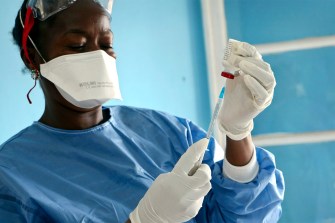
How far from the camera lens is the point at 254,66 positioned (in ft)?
3.45

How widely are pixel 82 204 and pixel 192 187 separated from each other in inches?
11.3

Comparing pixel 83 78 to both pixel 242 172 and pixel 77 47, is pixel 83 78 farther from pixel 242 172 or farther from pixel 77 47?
pixel 242 172

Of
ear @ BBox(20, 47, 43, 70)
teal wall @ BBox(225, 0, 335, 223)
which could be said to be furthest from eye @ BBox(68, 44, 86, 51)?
teal wall @ BBox(225, 0, 335, 223)

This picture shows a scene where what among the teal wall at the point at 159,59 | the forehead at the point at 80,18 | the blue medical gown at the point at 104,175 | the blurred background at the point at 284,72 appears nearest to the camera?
the blue medical gown at the point at 104,175

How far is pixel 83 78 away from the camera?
1.22 metres

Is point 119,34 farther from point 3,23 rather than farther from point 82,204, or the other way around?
point 82,204

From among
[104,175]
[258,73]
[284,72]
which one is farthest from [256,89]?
[284,72]

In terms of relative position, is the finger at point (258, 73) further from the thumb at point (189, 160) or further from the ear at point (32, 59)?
the ear at point (32, 59)

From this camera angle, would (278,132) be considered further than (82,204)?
Yes

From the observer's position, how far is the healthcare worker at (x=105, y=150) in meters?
1.05

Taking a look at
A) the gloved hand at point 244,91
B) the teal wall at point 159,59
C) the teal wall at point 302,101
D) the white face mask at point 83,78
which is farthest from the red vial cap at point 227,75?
the teal wall at point 302,101

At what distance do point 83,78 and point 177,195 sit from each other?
395 mm

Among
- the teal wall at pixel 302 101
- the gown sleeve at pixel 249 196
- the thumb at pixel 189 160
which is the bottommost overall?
the teal wall at pixel 302 101

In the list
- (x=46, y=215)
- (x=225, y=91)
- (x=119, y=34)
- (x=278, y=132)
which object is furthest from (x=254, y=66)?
(x=278, y=132)
